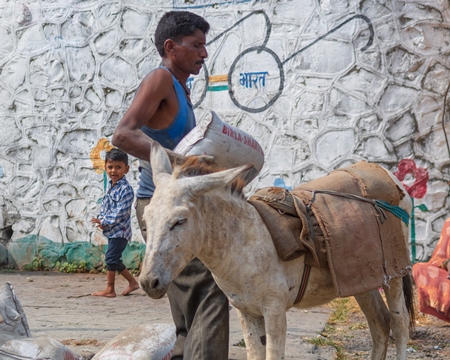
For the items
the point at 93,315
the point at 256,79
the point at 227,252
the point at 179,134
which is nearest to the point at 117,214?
the point at 93,315

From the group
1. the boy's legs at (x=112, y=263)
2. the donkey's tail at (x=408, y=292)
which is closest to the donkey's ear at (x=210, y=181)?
the donkey's tail at (x=408, y=292)

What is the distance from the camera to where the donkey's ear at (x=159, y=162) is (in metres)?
3.01

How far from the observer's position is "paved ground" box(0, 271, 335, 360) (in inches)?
189

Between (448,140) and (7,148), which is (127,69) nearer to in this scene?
(7,148)

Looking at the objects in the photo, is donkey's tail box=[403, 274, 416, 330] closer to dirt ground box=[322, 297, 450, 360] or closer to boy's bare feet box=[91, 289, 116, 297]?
dirt ground box=[322, 297, 450, 360]

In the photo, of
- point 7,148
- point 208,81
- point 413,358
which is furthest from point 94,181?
point 413,358

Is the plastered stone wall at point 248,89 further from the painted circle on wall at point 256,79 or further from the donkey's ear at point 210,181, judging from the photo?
the donkey's ear at point 210,181

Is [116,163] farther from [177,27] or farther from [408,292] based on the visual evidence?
[408,292]

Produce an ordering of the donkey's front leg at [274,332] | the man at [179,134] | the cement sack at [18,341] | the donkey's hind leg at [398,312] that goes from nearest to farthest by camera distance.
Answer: the donkey's front leg at [274,332], the man at [179,134], the cement sack at [18,341], the donkey's hind leg at [398,312]

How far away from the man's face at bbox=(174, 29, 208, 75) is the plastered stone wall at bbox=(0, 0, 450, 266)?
399 centimetres

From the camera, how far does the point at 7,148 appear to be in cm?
895

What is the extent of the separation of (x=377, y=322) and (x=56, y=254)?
5.50m

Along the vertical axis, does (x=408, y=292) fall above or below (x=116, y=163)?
below

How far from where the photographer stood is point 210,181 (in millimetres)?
2836
